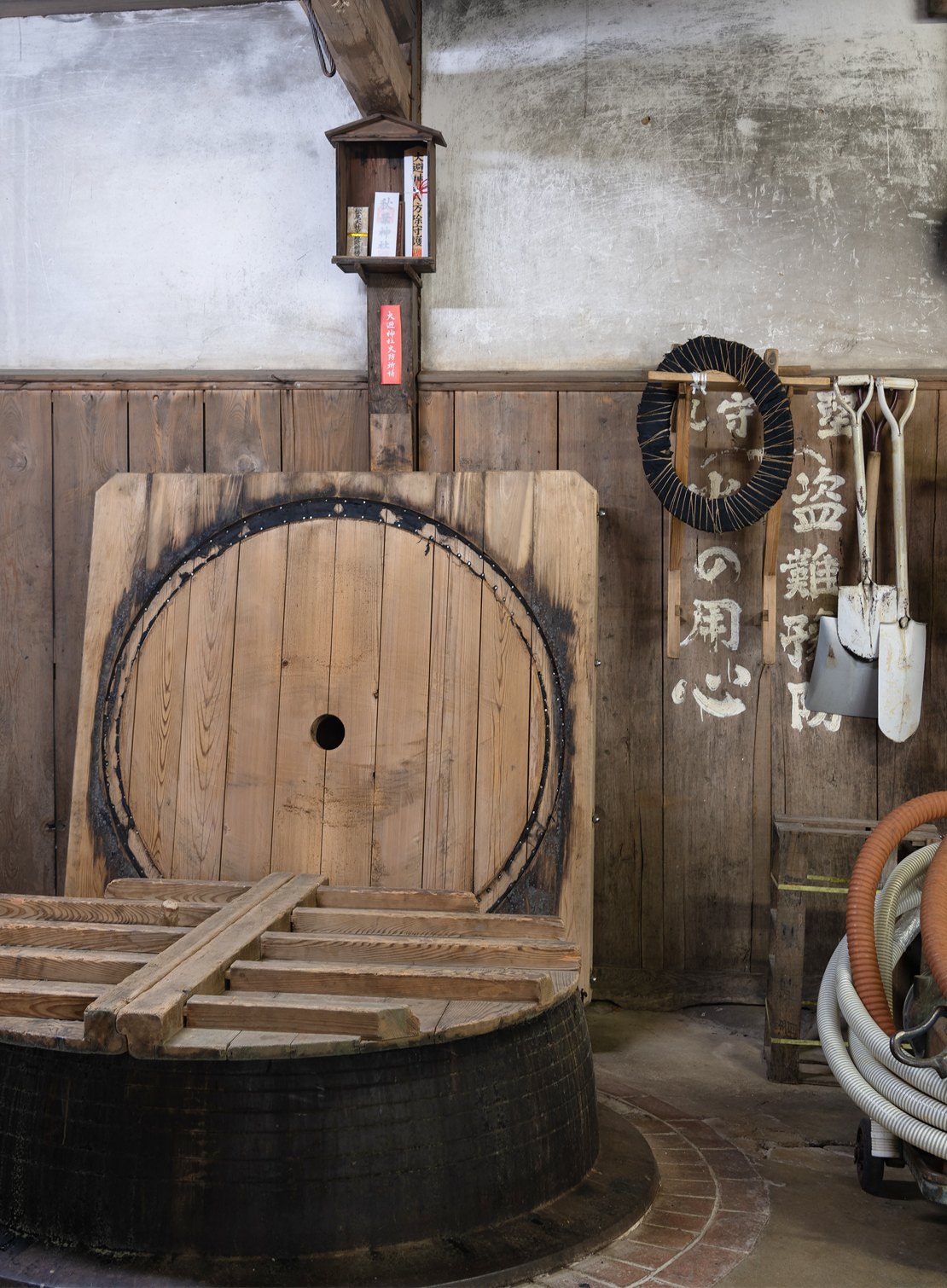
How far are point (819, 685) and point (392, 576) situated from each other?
144cm

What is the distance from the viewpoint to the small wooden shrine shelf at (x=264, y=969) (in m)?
1.86

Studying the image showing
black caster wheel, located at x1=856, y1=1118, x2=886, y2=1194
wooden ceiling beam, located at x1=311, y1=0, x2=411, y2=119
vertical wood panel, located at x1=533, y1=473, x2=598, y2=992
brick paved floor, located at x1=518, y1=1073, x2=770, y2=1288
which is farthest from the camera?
wooden ceiling beam, located at x1=311, y1=0, x2=411, y2=119

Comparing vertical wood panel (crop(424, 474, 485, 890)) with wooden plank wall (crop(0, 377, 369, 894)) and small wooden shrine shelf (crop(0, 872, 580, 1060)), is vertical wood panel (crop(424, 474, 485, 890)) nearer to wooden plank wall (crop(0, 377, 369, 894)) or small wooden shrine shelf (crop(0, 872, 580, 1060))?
small wooden shrine shelf (crop(0, 872, 580, 1060))

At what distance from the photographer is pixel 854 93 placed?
11.7 ft

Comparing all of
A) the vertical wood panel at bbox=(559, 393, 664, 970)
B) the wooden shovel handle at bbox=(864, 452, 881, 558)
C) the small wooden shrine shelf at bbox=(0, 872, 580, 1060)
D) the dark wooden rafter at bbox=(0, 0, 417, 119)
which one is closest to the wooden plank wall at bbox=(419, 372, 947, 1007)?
the vertical wood panel at bbox=(559, 393, 664, 970)

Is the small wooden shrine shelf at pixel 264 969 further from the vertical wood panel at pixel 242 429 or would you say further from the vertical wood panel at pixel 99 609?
the vertical wood panel at pixel 242 429

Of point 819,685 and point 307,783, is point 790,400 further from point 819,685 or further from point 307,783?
point 307,783

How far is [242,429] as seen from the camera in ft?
12.4

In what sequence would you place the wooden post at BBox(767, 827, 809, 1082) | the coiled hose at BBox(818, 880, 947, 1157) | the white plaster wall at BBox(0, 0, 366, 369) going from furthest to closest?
1. the white plaster wall at BBox(0, 0, 366, 369)
2. the wooden post at BBox(767, 827, 809, 1082)
3. the coiled hose at BBox(818, 880, 947, 1157)

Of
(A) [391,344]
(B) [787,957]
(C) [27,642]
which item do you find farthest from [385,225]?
(B) [787,957]

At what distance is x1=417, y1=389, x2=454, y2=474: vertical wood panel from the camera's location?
3721mm

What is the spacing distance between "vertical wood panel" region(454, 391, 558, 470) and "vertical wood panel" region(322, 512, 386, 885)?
2.33 ft

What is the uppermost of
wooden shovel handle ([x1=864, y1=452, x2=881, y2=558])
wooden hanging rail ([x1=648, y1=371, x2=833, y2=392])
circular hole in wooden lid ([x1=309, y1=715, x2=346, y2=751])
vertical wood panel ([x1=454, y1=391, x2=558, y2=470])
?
wooden hanging rail ([x1=648, y1=371, x2=833, y2=392])

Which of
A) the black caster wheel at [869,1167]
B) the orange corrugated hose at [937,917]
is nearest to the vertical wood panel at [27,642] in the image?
the black caster wheel at [869,1167]
